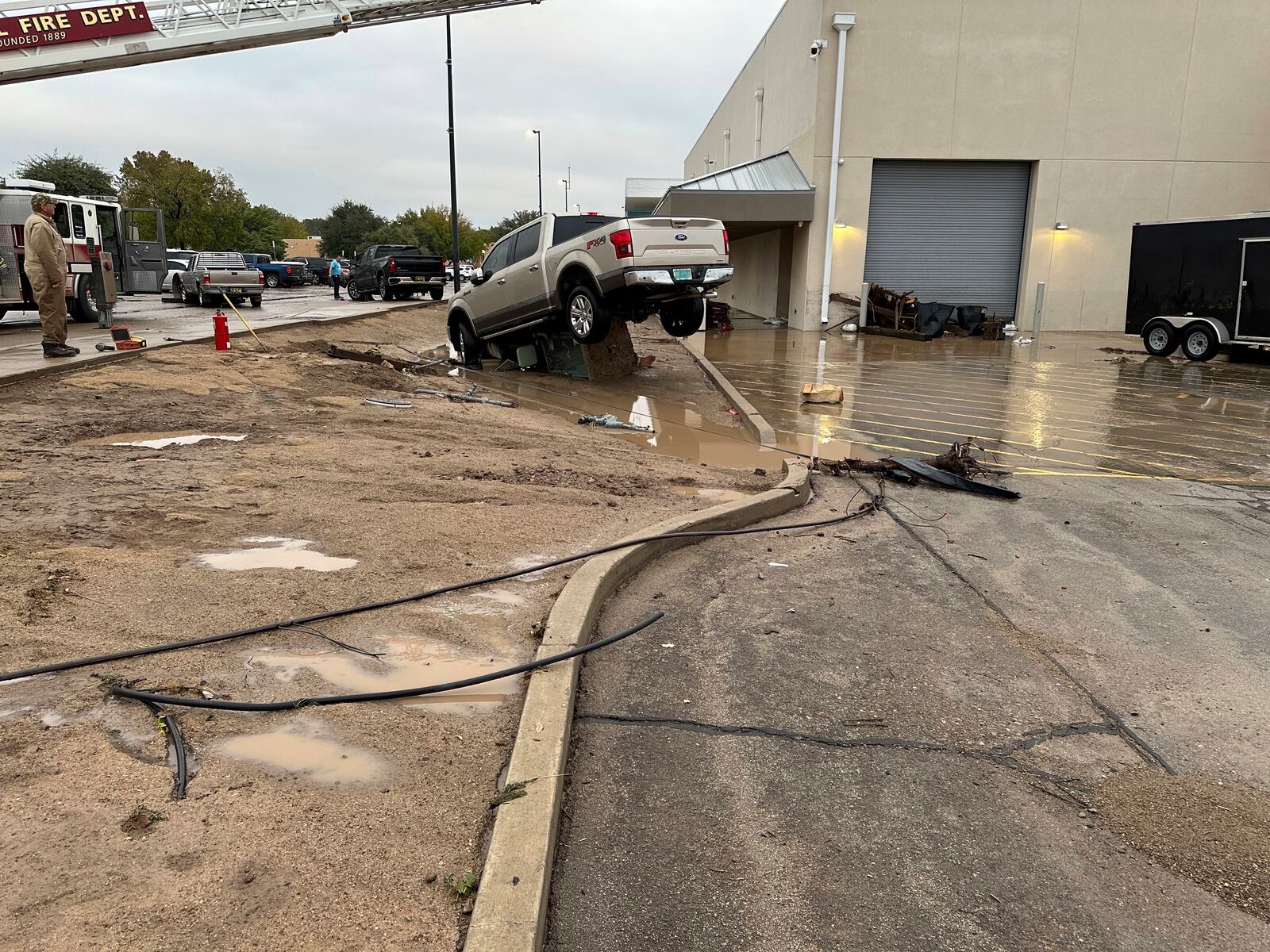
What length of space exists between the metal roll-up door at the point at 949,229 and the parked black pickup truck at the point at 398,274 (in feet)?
49.9

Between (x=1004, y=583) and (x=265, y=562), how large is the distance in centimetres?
439

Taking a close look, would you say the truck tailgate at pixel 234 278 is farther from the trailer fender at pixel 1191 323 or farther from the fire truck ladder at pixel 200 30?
the trailer fender at pixel 1191 323

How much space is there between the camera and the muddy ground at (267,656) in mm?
2320

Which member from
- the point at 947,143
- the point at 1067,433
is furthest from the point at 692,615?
the point at 947,143

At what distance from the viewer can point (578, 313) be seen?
1205 cm

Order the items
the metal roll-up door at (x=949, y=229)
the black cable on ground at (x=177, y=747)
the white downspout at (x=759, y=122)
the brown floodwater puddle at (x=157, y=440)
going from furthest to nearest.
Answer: the white downspout at (x=759, y=122) → the metal roll-up door at (x=949, y=229) → the brown floodwater puddle at (x=157, y=440) → the black cable on ground at (x=177, y=747)

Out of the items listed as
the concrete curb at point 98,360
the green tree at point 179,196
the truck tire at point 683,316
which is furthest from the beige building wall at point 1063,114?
the green tree at point 179,196

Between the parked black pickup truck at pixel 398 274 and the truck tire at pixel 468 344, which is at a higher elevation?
the parked black pickup truck at pixel 398 274

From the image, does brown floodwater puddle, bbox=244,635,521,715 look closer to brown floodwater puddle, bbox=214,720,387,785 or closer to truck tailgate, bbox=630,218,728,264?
brown floodwater puddle, bbox=214,720,387,785

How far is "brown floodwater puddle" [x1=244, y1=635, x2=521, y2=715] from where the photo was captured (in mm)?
3488

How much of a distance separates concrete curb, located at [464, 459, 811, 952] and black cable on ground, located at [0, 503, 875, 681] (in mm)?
241

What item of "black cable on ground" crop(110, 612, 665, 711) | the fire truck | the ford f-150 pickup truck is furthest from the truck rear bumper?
the fire truck

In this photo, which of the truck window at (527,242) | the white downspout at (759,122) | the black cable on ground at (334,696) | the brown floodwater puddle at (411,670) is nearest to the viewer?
the black cable on ground at (334,696)

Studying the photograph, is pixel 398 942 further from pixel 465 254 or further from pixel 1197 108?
pixel 465 254
